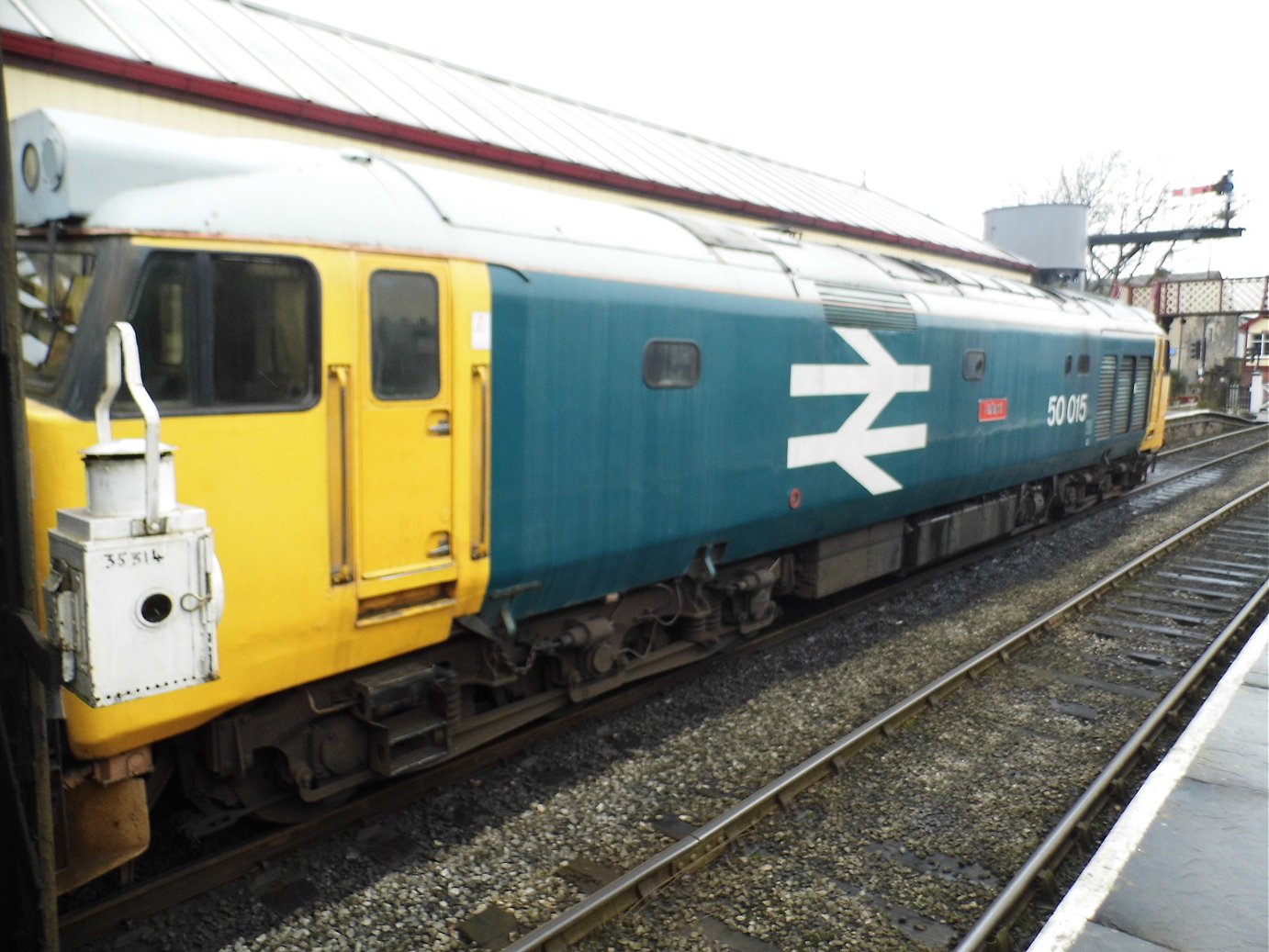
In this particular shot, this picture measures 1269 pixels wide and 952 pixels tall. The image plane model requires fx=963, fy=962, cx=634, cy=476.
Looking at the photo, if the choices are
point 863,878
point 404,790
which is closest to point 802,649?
point 863,878

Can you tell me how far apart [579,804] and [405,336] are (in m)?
2.90

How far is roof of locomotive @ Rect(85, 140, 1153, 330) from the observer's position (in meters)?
4.15

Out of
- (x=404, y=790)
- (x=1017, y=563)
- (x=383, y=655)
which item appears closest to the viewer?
(x=383, y=655)

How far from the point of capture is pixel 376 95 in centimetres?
1134

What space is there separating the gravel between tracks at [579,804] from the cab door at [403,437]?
1338 millimetres

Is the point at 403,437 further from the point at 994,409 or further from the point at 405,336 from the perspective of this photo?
the point at 994,409

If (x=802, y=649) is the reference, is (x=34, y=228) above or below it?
above

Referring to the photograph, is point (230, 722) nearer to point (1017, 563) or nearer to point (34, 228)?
point (34, 228)

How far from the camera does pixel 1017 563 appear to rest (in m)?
12.1

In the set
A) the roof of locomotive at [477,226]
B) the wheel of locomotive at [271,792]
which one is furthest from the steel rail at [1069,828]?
the roof of locomotive at [477,226]

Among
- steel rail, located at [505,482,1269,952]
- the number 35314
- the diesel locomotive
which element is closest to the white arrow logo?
the diesel locomotive

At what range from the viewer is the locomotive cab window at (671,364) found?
6152mm

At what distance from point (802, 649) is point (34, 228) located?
656cm

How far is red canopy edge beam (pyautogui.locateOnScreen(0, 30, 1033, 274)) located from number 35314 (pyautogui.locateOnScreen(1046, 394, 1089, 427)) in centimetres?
587
